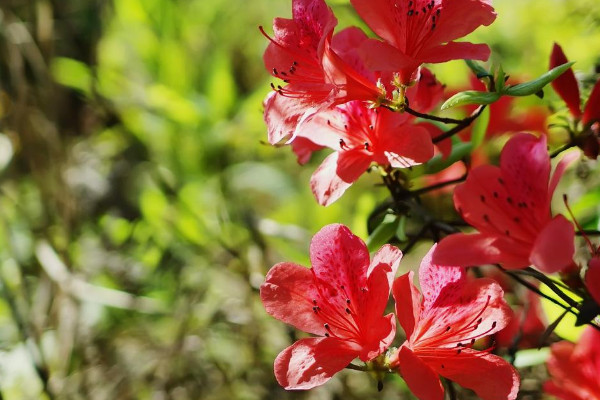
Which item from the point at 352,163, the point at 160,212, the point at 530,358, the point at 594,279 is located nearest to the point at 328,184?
the point at 352,163

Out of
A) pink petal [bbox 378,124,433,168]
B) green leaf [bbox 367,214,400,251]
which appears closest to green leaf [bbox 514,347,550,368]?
green leaf [bbox 367,214,400,251]

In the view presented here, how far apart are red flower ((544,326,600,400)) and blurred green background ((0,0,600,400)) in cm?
52

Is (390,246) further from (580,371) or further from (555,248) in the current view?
(580,371)

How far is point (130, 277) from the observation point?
1645mm

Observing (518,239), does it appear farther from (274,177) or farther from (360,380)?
(274,177)

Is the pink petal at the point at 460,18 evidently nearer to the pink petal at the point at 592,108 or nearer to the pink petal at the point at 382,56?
the pink petal at the point at 382,56

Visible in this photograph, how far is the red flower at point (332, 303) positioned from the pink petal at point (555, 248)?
0.44 feet

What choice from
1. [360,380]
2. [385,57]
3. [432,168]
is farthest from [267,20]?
[385,57]

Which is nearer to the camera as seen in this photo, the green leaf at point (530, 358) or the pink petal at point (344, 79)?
the pink petal at point (344, 79)

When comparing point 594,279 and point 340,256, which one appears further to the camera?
point 340,256

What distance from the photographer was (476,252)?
0.51 metres

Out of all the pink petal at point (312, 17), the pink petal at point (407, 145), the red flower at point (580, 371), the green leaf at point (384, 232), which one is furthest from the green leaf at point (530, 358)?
the pink petal at point (312, 17)

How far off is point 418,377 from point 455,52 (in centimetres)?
27

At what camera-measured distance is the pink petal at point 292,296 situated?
60 centimetres
